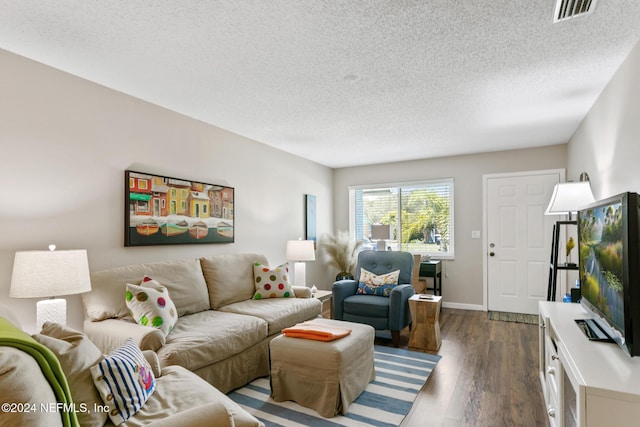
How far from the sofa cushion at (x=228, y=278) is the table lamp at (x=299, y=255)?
86 centimetres

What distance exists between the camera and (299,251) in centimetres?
456

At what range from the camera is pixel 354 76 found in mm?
2602

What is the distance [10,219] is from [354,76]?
2.52 meters

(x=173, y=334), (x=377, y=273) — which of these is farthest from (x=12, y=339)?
(x=377, y=273)

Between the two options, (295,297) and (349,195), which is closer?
(295,297)

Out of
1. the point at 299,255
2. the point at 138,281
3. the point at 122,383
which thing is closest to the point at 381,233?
the point at 299,255

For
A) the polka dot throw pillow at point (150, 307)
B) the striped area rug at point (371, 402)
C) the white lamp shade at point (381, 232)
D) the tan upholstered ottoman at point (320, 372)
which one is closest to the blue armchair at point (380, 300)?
the striped area rug at point (371, 402)

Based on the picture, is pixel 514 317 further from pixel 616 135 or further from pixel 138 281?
pixel 138 281

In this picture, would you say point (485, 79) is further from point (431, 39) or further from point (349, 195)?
point (349, 195)

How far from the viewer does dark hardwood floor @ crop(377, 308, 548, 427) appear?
227 cm

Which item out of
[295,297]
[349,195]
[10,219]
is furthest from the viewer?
[349,195]

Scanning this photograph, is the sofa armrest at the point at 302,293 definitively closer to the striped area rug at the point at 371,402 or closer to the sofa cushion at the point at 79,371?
the striped area rug at the point at 371,402

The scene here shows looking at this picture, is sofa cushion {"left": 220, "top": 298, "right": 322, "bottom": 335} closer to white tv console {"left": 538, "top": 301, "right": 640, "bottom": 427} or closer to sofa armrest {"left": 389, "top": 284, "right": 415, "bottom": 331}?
sofa armrest {"left": 389, "top": 284, "right": 415, "bottom": 331}

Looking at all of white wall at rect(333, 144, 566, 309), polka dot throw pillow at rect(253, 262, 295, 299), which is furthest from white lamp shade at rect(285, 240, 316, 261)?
white wall at rect(333, 144, 566, 309)
